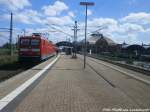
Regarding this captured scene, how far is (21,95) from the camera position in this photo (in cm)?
1273

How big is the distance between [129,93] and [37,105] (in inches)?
181

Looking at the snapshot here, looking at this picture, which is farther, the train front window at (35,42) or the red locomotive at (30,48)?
the train front window at (35,42)

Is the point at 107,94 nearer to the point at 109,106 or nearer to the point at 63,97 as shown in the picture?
the point at 63,97

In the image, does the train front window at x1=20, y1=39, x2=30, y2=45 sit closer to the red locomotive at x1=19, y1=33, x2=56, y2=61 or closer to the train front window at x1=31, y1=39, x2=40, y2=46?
the red locomotive at x1=19, y1=33, x2=56, y2=61

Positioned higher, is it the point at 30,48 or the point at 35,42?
the point at 35,42

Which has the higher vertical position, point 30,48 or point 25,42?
point 25,42

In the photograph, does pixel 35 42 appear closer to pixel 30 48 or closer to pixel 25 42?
pixel 30 48

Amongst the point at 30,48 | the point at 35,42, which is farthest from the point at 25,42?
the point at 35,42

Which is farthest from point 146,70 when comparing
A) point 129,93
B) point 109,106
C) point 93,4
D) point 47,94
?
point 109,106

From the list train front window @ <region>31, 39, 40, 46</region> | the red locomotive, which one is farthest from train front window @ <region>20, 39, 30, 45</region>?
train front window @ <region>31, 39, 40, 46</region>

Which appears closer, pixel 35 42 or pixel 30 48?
pixel 30 48

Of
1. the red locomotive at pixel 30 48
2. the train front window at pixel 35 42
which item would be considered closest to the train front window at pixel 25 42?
the red locomotive at pixel 30 48

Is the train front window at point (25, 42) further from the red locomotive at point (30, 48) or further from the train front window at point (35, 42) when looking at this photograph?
the train front window at point (35, 42)

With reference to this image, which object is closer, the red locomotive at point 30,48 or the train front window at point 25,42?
the red locomotive at point 30,48
